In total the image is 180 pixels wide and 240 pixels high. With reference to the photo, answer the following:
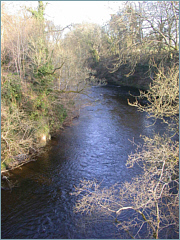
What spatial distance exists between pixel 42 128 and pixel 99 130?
4.53m

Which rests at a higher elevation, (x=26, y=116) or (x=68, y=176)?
(x=26, y=116)

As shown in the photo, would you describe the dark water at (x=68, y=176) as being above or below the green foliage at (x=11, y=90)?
below

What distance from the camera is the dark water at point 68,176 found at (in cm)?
753

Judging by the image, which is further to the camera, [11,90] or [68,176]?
[11,90]

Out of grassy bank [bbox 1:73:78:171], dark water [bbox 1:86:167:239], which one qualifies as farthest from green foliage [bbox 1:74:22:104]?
dark water [bbox 1:86:167:239]

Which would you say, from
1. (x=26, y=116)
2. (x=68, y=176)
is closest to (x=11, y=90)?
(x=26, y=116)

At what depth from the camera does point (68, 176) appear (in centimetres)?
1080

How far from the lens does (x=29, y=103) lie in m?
14.0

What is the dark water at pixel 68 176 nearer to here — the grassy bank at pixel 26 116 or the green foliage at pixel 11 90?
the grassy bank at pixel 26 116

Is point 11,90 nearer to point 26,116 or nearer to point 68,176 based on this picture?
point 26,116

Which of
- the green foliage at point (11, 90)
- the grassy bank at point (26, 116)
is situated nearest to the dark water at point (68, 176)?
the grassy bank at point (26, 116)

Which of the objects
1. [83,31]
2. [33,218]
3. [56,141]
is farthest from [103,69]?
[33,218]

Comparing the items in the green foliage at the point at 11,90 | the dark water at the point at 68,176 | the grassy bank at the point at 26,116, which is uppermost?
the green foliage at the point at 11,90

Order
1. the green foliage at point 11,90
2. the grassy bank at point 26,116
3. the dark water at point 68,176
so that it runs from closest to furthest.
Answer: the dark water at point 68,176
the grassy bank at point 26,116
the green foliage at point 11,90
